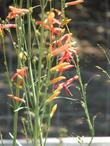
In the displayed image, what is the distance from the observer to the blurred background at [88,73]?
18.1 feet

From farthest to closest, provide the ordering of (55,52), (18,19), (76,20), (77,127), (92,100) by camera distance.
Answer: (76,20) → (92,100) → (77,127) → (18,19) → (55,52)

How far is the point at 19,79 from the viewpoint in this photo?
1.87 metres

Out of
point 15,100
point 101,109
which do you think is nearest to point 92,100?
point 101,109

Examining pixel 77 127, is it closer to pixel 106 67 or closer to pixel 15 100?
pixel 106 67

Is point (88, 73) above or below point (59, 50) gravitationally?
below

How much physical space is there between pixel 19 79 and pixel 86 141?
0.86m

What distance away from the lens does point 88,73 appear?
5879mm

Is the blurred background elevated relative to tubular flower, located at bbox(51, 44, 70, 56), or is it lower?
lower

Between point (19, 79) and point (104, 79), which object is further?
point (104, 79)

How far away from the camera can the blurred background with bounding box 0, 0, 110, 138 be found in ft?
18.1

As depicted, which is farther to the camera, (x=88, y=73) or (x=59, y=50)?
(x=88, y=73)

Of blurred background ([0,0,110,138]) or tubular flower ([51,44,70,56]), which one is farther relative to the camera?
blurred background ([0,0,110,138])

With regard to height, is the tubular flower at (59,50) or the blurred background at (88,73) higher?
the tubular flower at (59,50)

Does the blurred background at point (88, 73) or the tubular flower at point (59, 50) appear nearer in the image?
the tubular flower at point (59, 50)
